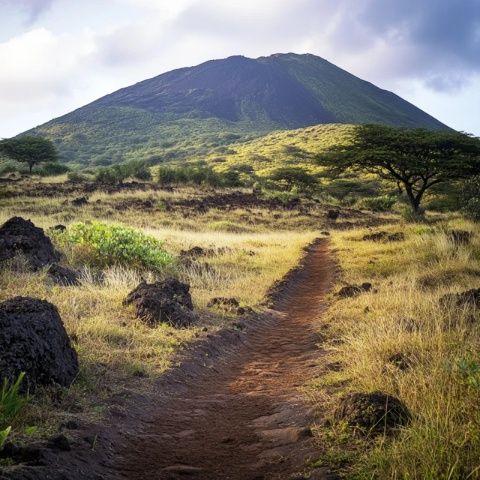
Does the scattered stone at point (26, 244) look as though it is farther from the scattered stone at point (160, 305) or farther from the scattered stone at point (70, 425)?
the scattered stone at point (70, 425)

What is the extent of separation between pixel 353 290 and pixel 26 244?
7.05 meters

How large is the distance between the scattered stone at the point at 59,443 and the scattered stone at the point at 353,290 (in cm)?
791

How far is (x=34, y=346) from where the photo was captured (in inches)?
203

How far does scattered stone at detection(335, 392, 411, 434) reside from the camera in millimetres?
3953

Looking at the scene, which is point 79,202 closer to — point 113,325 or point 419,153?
point 419,153

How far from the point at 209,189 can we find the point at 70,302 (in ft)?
132

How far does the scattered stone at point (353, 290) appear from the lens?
1106 centimetres

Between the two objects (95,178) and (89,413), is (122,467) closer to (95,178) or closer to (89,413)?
(89,413)

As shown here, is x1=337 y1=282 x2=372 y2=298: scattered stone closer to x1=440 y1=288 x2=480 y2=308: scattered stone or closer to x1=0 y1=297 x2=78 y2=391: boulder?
x1=440 y1=288 x2=480 y2=308: scattered stone

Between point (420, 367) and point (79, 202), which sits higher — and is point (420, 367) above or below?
below

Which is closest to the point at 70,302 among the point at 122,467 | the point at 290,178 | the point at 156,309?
the point at 156,309

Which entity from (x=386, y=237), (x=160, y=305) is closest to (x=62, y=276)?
(x=160, y=305)

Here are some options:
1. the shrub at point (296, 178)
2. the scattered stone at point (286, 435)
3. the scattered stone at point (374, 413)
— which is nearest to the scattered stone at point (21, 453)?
the scattered stone at point (286, 435)

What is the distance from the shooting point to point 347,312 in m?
9.27
